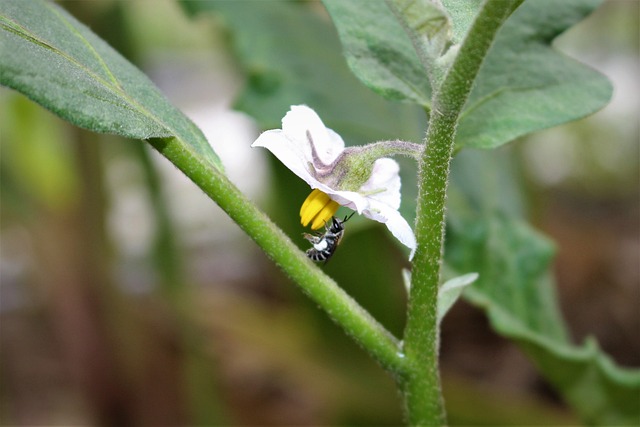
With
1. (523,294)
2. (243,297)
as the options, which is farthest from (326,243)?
(243,297)

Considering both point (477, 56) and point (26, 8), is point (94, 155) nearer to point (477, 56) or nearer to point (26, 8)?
point (26, 8)

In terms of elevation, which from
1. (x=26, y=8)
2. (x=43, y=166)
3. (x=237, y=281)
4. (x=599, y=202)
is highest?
(x=599, y=202)

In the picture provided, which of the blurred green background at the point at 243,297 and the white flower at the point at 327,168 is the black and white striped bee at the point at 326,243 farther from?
the blurred green background at the point at 243,297

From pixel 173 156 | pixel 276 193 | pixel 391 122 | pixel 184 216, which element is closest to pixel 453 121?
pixel 173 156

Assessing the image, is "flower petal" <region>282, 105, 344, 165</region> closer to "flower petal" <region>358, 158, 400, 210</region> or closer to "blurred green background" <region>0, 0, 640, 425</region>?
"flower petal" <region>358, 158, 400, 210</region>

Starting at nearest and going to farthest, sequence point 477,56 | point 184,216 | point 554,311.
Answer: point 477,56 < point 554,311 < point 184,216

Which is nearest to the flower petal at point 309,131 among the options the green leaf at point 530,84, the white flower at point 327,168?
the white flower at point 327,168

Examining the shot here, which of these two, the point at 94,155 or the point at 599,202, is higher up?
the point at 599,202
